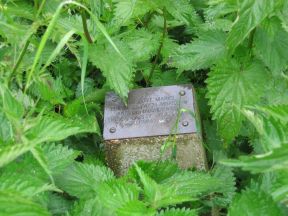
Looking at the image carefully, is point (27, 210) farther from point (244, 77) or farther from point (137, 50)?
point (137, 50)

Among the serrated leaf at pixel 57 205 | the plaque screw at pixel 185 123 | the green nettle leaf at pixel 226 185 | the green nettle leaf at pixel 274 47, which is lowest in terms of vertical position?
the serrated leaf at pixel 57 205

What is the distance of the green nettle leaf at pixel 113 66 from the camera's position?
1738 mm

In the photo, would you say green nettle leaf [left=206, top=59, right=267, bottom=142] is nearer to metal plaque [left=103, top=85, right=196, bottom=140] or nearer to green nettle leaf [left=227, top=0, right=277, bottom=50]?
metal plaque [left=103, top=85, right=196, bottom=140]

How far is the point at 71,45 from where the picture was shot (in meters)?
1.93

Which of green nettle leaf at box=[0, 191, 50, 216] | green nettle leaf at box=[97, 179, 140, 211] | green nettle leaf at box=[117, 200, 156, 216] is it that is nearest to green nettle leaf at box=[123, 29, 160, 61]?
green nettle leaf at box=[97, 179, 140, 211]

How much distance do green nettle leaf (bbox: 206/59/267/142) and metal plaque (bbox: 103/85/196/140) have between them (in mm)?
100

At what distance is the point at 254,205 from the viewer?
1.28m

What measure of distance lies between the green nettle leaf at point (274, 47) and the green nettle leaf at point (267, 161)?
2.65ft

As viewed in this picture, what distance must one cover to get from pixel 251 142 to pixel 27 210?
111 centimetres

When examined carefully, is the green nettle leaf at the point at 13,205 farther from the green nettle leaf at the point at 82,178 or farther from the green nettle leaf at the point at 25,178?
the green nettle leaf at the point at 82,178

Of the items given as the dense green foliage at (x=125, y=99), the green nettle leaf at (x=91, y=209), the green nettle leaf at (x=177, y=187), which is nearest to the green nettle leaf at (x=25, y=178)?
the dense green foliage at (x=125, y=99)

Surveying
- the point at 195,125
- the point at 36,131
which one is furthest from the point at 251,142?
the point at 36,131

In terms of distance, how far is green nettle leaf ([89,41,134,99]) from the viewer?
1.74 metres

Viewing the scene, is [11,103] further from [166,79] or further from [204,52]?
[166,79]
